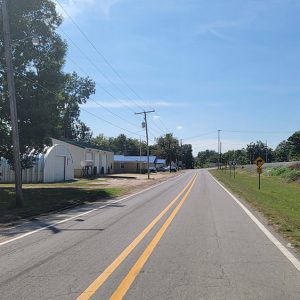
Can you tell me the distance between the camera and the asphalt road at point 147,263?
22.7 ft

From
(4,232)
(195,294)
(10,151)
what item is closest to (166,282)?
(195,294)

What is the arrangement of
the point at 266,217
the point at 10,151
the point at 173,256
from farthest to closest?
the point at 10,151 < the point at 266,217 < the point at 173,256

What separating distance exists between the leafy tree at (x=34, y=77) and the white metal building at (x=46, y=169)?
1318 centimetres

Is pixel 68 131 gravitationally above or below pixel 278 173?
above

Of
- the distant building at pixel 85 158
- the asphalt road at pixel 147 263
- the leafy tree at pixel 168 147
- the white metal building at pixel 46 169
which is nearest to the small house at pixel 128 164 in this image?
the distant building at pixel 85 158

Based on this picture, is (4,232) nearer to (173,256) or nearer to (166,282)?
(173,256)

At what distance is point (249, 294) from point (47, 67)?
31.8 metres

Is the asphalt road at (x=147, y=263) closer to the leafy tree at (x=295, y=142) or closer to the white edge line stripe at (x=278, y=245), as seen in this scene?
the white edge line stripe at (x=278, y=245)

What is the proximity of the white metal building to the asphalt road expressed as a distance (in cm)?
3723

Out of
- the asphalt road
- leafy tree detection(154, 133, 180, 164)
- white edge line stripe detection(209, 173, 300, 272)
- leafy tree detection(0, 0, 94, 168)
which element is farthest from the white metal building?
leafy tree detection(154, 133, 180, 164)

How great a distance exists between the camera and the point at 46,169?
172ft

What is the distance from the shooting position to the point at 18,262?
9.12 meters

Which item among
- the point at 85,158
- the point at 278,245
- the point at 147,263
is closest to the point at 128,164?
the point at 85,158

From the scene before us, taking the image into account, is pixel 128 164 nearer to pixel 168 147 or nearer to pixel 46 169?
pixel 46 169
